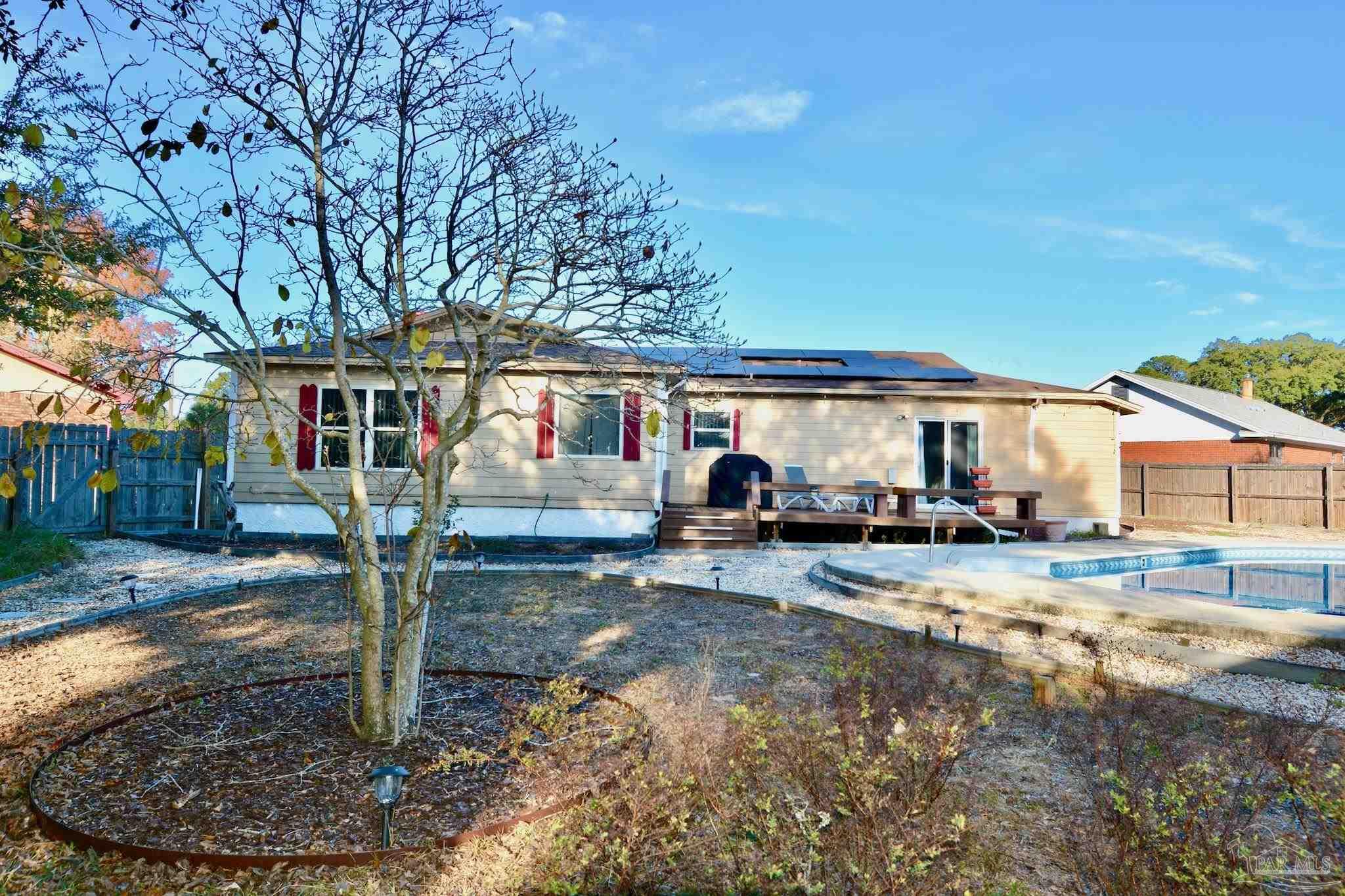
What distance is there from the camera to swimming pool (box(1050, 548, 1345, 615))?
9430 mm

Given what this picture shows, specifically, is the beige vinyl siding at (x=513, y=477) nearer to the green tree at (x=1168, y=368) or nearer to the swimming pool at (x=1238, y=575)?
the swimming pool at (x=1238, y=575)

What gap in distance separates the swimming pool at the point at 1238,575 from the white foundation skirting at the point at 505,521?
257 inches

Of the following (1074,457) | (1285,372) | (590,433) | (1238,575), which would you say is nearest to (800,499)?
(590,433)

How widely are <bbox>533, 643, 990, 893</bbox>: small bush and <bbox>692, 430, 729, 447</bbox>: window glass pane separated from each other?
1171cm

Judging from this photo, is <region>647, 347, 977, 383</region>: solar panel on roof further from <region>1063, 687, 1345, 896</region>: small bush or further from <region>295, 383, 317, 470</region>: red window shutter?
<region>1063, 687, 1345, 896</region>: small bush

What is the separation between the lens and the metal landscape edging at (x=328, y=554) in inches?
391

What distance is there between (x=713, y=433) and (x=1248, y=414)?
21.2 metres

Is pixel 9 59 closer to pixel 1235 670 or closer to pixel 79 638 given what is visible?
pixel 79 638

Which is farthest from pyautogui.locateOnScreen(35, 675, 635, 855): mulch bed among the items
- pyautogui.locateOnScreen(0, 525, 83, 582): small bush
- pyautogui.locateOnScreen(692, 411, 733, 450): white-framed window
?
pyautogui.locateOnScreen(692, 411, 733, 450): white-framed window

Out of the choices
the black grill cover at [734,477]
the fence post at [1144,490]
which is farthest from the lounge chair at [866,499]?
the fence post at [1144,490]

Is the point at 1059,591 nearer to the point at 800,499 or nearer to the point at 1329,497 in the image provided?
the point at 800,499

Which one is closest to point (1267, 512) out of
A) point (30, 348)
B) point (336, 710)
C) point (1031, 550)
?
point (1031, 550)

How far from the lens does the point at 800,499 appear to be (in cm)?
1383

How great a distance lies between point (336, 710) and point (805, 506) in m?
10.6
